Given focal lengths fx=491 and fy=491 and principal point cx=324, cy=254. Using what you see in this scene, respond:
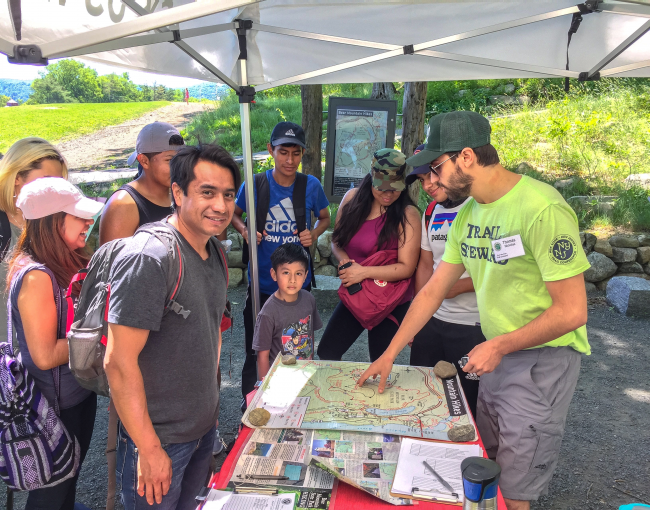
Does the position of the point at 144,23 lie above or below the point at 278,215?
above

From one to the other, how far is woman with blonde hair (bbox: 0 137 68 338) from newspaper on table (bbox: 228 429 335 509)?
4.18 feet

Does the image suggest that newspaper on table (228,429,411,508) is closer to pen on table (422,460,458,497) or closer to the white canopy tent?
pen on table (422,460,458,497)

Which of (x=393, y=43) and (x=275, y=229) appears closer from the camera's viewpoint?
(x=393, y=43)

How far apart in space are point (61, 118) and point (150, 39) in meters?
20.3

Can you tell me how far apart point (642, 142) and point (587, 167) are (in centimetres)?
198

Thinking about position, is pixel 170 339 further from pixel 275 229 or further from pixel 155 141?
pixel 275 229

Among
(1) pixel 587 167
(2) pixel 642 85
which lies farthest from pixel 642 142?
(2) pixel 642 85

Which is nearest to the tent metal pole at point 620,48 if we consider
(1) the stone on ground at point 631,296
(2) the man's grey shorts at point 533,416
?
(2) the man's grey shorts at point 533,416

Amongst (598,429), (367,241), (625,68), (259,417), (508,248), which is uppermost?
(625,68)

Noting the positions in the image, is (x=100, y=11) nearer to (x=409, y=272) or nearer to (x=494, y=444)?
(x=409, y=272)

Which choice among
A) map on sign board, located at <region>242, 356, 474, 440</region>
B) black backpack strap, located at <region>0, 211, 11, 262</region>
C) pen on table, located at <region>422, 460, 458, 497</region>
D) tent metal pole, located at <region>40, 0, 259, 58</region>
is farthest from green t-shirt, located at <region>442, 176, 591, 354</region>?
black backpack strap, located at <region>0, 211, 11, 262</region>

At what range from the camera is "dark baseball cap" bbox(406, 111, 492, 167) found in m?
1.79

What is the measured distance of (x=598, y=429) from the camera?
138 inches

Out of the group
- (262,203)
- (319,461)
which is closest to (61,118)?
(262,203)
